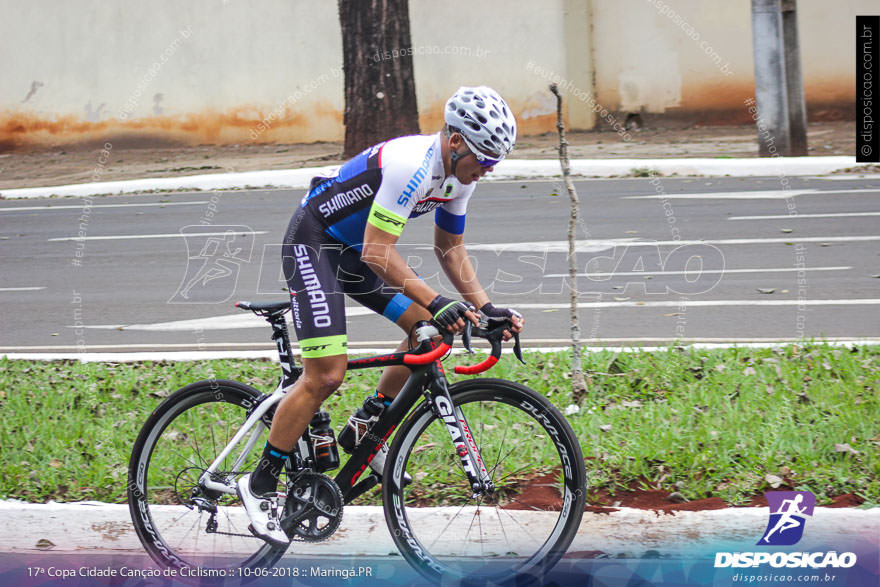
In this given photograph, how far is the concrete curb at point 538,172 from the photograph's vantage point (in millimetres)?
16156

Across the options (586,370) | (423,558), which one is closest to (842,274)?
(586,370)

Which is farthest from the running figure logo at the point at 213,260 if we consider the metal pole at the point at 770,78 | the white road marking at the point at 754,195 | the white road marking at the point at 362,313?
the metal pole at the point at 770,78

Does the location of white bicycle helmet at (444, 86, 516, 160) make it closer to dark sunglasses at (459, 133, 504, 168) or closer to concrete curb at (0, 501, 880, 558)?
dark sunglasses at (459, 133, 504, 168)

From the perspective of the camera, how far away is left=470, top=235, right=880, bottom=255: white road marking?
36.4 feet

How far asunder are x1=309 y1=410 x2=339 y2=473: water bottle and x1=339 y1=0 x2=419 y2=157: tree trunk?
45.9 ft

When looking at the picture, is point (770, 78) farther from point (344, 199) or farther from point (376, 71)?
point (344, 199)

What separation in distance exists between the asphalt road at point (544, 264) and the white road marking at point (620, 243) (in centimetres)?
3

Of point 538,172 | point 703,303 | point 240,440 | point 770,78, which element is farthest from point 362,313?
point 770,78

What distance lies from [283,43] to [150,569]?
65.9 feet

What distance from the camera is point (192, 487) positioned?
4.66 metres

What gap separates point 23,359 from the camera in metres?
7.68

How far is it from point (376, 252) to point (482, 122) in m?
0.61

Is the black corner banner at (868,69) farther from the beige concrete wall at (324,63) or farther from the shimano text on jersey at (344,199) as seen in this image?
the shimano text on jersey at (344,199)

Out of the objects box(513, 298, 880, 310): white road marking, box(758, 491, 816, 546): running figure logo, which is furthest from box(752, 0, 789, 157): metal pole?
box(758, 491, 816, 546): running figure logo
